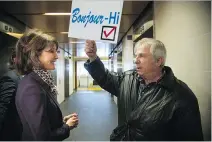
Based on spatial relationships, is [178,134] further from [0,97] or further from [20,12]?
[20,12]

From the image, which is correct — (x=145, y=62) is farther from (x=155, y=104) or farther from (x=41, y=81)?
(x=41, y=81)

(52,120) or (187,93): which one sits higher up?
(187,93)

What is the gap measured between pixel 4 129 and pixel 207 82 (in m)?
1.59

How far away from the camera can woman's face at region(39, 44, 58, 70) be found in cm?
126

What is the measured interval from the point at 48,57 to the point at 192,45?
1.36 metres

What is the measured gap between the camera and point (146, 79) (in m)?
1.50

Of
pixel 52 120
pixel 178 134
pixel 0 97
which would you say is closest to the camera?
pixel 52 120

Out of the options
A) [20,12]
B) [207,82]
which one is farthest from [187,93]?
[20,12]

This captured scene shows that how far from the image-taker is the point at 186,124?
1331 millimetres

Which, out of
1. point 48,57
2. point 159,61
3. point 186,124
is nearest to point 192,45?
point 159,61

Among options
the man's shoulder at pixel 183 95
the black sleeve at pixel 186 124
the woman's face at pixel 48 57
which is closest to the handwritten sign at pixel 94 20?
the woman's face at pixel 48 57

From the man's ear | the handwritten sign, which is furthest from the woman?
the man's ear

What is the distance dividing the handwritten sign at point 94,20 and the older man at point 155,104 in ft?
0.57

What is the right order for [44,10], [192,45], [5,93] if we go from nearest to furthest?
[5,93]
[192,45]
[44,10]
